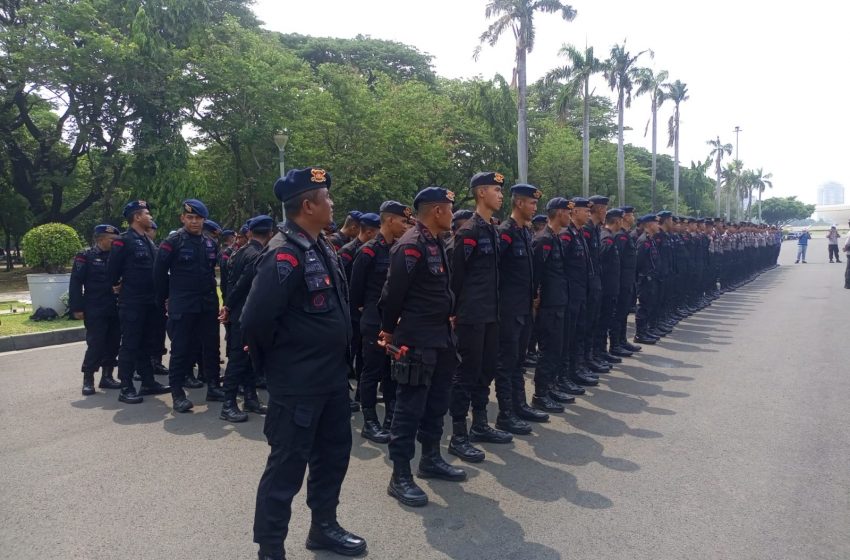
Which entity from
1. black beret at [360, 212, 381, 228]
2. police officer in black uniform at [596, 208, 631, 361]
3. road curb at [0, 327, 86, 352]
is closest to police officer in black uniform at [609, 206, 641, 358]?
police officer in black uniform at [596, 208, 631, 361]

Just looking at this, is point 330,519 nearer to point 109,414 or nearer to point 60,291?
point 109,414

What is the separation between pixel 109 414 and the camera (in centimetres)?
577

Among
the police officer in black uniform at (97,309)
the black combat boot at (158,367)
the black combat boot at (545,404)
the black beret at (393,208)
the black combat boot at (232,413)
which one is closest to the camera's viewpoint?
the black beret at (393,208)

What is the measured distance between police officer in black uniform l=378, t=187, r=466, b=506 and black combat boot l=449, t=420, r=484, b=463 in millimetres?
338

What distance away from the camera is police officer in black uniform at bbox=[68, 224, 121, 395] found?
21.8ft

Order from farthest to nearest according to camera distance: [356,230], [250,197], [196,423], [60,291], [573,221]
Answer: [250,197] < [60,291] < [356,230] < [573,221] < [196,423]

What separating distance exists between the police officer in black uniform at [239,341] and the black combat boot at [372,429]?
1.20 metres

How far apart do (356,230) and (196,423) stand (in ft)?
9.62

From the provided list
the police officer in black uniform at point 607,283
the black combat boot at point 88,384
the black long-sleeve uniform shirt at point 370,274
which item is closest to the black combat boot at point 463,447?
the black long-sleeve uniform shirt at point 370,274

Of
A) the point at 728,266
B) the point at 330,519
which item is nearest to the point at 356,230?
the point at 330,519

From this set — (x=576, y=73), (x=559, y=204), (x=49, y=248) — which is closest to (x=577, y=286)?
(x=559, y=204)

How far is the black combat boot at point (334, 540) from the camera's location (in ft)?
10.3

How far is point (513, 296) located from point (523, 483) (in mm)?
1626

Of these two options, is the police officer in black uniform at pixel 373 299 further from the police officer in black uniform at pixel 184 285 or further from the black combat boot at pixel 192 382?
the black combat boot at pixel 192 382
